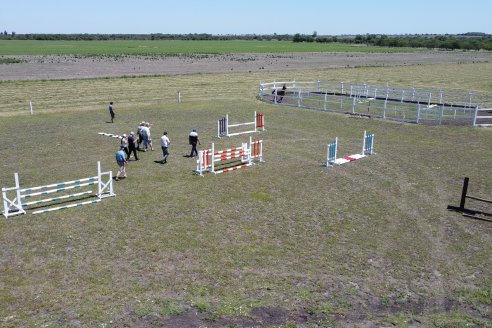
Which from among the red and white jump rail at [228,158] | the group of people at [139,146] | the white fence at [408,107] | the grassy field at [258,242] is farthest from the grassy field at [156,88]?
the red and white jump rail at [228,158]

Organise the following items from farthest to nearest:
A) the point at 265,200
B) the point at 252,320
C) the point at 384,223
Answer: the point at 265,200
the point at 384,223
the point at 252,320

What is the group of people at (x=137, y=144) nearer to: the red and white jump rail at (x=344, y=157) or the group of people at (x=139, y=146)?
the group of people at (x=139, y=146)

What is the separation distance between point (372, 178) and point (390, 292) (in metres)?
8.59

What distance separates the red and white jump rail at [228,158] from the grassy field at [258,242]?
2.20 feet

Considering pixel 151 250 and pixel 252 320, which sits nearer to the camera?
pixel 252 320

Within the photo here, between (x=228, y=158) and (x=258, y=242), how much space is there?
24.0 feet

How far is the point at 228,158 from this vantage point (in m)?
19.4

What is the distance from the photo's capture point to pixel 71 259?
11414 mm

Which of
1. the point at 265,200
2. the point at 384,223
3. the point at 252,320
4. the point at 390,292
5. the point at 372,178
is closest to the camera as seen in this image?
the point at 252,320

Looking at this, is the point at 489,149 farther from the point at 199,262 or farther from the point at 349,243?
the point at 199,262

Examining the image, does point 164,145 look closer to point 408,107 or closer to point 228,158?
point 228,158

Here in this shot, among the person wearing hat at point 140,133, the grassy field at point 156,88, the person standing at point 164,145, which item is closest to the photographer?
the person standing at point 164,145

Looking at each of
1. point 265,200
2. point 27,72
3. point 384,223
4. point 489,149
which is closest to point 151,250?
point 265,200

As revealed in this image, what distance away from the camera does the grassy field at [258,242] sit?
31.2 feet
